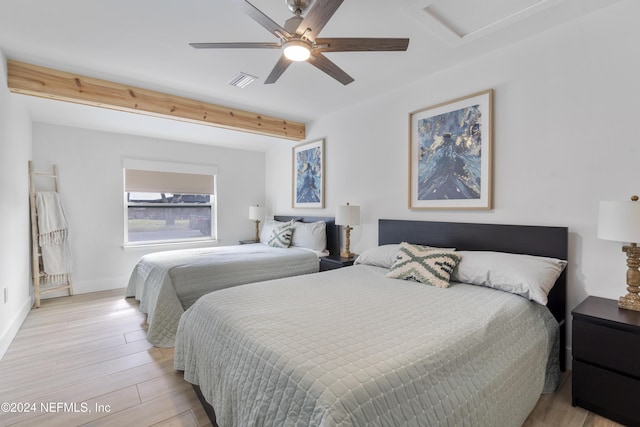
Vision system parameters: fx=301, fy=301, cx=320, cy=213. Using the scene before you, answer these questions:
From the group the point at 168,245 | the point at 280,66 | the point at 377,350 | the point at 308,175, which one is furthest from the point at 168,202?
Answer: the point at 377,350

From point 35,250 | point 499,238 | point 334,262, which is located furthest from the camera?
point 35,250

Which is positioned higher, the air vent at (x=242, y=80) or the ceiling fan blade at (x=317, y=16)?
the air vent at (x=242, y=80)

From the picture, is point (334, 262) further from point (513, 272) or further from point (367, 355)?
point (367, 355)

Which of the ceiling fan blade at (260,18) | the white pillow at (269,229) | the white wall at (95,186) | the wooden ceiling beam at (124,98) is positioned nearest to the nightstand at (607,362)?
the ceiling fan blade at (260,18)

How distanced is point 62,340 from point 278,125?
3286 millimetres

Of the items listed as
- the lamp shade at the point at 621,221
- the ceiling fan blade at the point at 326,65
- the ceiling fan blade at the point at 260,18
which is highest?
the ceiling fan blade at the point at 260,18

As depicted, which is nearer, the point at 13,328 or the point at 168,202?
the point at 13,328

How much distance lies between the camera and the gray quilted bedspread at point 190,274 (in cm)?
266

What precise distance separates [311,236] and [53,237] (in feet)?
10.3

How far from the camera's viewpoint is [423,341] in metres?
1.27

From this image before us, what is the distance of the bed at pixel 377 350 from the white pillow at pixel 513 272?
29 mm

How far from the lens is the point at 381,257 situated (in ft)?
9.12

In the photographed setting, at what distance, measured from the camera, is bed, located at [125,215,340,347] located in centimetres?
267

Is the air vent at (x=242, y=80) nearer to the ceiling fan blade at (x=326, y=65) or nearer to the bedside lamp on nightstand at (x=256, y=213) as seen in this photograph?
the ceiling fan blade at (x=326, y=65)
